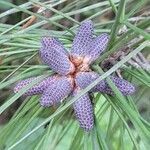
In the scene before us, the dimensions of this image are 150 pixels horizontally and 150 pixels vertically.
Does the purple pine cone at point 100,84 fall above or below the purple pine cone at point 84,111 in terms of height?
above

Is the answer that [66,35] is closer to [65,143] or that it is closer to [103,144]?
[103,144]

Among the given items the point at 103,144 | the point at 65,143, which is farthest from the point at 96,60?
the point at 65,143

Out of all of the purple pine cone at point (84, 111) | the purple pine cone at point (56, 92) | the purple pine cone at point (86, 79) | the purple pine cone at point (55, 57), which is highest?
the purple pine cone at point (55, 57)
